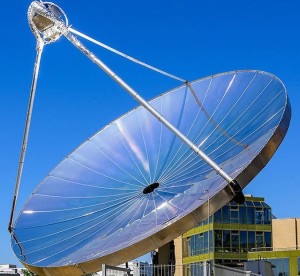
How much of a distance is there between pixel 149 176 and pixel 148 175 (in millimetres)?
170

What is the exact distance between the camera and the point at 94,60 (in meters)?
31.4

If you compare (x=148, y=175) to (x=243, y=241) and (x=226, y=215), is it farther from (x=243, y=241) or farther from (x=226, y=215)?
(x=243, y=241)

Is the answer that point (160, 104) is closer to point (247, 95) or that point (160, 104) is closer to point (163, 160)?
point (163, 160)

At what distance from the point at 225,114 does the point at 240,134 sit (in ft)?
8.72

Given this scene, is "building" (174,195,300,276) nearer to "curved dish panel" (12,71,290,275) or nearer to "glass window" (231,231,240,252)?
"glass window" (231,231,240,252)

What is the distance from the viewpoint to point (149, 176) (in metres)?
37.9

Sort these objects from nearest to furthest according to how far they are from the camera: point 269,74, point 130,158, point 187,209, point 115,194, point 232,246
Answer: point 187,209 < point 269,74 < point 115,194 < point 130,158 < point 232,246

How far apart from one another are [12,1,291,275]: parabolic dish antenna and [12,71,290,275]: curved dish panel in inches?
2.3

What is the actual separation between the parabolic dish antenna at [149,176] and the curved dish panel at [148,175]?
6 centimetres

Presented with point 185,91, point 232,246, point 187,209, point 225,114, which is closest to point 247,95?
point 225,114

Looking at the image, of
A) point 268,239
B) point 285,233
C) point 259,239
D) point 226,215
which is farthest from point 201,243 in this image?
point 285,233

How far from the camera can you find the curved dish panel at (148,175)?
90.0 ft

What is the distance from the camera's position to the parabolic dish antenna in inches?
1077

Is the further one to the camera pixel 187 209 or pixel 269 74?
pixel 269 74
